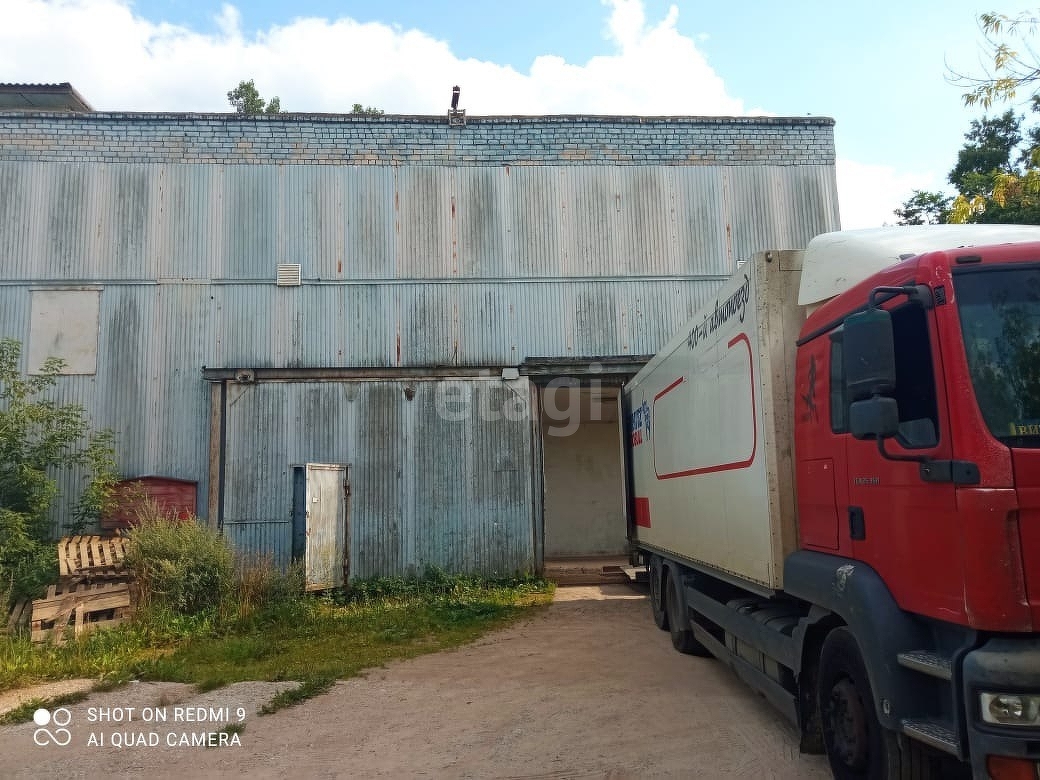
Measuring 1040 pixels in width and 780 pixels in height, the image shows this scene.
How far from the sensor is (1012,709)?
9.83ft

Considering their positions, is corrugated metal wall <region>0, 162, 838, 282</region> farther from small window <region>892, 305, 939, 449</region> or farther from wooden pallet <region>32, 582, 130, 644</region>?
small window <region>892, 305, 939, 449</region>

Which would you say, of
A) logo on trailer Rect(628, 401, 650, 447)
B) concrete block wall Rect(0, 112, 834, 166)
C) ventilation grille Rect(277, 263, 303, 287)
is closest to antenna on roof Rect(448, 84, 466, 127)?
concrete block wall Rect(0, 112, 834, 166)

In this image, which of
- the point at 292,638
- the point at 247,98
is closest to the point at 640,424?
the point at 292,638

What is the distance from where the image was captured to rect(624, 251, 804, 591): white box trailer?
16.4 ft

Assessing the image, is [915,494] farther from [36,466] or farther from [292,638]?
[36,466]

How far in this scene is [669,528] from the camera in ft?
28.0

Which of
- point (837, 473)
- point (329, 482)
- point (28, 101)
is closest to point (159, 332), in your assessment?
point (329, 482)

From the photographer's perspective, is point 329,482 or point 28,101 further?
point 28,101

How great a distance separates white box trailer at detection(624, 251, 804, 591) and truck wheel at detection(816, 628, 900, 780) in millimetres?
781

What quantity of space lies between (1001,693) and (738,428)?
9.17 ft

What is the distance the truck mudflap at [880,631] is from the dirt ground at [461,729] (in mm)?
1628

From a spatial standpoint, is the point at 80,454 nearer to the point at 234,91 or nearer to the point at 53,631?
the point at 53,631

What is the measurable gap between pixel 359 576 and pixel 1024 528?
1113cm

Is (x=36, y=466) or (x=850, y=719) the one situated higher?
(x=36, y=466)
